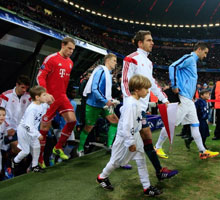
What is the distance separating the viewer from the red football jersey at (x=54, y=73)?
3345 millimetres

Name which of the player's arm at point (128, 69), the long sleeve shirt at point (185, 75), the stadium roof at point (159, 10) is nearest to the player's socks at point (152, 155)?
the player's arm at point (128, 69)

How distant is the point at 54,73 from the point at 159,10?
33.9 m

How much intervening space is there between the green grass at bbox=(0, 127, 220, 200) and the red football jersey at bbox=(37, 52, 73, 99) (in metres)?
1.19

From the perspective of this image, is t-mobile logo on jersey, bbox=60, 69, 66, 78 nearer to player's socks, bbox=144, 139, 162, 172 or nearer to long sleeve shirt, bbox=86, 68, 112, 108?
long sleeve shirt, bbox=86, 68, 112, 108

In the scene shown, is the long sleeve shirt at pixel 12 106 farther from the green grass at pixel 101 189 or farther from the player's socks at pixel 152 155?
the player's socks at pixel 152 155

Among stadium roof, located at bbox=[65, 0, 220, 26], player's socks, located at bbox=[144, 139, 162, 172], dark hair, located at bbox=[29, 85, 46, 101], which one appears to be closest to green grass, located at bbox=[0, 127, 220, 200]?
player's socks, located at bbox=[144, 139, 162, 172]

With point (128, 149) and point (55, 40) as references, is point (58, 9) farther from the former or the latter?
point (128, 149)

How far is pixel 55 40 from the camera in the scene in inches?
163

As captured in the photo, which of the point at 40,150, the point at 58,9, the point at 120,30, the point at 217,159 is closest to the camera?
the point at 40,150

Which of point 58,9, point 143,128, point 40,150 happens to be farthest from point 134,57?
point 58,9

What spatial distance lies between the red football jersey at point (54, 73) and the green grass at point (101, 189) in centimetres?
119

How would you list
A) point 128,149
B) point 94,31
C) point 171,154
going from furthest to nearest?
1. point 94,31
2. point 171,154
3. point 128,149

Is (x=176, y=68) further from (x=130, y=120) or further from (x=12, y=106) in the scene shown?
(x=12, y=106)

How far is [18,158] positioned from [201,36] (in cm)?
4088
